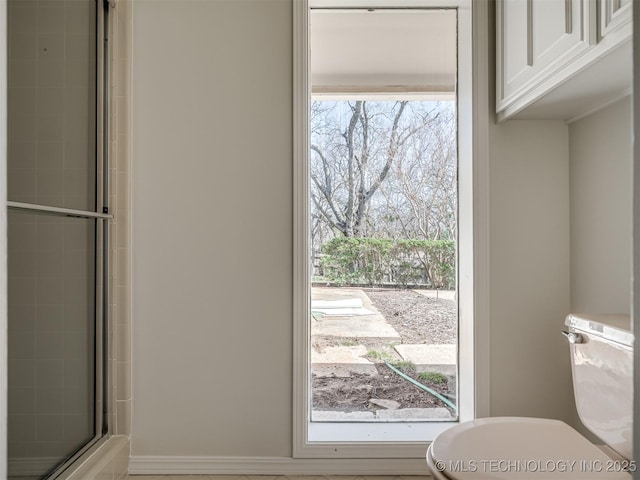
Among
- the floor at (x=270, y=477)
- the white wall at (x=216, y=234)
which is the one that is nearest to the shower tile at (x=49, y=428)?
the white wall at (x=216, y=234)

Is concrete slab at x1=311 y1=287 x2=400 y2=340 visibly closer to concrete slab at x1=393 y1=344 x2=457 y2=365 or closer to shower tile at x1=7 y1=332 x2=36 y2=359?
concrete slab at x1=393 y1=344 x2=457 y2=365

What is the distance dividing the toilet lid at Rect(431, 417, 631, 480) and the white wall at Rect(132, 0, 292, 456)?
69cm

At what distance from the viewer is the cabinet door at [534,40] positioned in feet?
3.63

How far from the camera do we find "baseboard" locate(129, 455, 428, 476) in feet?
5.32

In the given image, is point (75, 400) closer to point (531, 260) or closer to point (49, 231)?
point (49, 231)

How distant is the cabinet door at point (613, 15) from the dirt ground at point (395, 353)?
43.3 inches

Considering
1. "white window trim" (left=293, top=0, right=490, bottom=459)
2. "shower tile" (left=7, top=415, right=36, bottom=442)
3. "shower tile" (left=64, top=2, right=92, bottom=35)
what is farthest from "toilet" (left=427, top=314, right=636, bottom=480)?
"shower tile" (left=64, top=2, right=92, bottom=35)

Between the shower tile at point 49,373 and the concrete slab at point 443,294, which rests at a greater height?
the concrete slab at point 443,294

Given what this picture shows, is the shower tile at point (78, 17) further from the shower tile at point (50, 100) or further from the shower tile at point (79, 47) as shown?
the shower tile at point (50, 100)

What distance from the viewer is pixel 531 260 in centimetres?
165

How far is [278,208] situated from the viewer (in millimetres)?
1642

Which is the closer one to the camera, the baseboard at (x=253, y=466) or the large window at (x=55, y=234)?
the large window at (x=55, y=234)

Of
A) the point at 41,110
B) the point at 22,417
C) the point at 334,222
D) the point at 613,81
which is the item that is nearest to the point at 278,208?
the point at 334,222

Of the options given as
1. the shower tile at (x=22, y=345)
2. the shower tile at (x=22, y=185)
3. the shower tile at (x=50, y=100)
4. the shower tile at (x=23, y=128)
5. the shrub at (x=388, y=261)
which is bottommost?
the shower tile at (x=22, y=345)
